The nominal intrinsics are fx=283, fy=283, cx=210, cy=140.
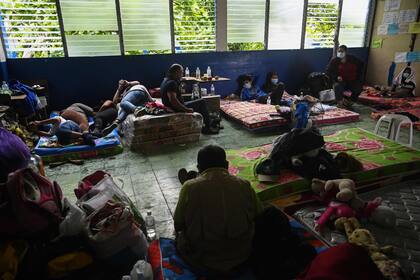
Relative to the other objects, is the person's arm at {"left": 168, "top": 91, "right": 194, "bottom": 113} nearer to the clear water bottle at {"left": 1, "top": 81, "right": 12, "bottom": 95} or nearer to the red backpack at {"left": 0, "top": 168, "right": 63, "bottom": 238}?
the clear water bottle at {"left": 1, "top": 81, "right": 12, "bottom": 95}

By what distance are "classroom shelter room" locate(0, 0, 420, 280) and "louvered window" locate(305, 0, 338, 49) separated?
1.7 inches

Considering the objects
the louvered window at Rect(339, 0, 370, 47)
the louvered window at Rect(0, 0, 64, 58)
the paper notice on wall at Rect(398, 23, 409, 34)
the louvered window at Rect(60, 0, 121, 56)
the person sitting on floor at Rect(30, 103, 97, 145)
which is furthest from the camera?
the louvered window at Rect(339, 0, 370, 47)

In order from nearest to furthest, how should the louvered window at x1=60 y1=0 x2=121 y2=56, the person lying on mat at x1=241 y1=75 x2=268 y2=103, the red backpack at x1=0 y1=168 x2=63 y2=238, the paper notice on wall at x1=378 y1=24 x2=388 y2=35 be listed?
the red backpack at x1=0 y1=168 x2=63 y2=238 < the louvered window at x1=60 y1=0 x2=121 y2=56 < the person lying on mat at x1=241 y1=75 x2=268 y2=103 < the paper notice on wall at x1=378 y1=24 x2=388 y2=35

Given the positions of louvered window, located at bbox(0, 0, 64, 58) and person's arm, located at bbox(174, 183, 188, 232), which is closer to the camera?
person's arm, located at bbox(174, 183, 188, 232)

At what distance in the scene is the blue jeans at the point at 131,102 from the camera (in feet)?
15.9

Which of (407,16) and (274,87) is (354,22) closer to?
(407,16)

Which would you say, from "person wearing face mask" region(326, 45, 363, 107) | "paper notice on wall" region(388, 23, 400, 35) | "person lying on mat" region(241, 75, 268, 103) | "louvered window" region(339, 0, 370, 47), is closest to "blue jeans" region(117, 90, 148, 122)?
"person lying on mat" region(241, 75, 268, 103)

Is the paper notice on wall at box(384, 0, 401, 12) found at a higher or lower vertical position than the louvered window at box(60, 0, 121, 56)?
higher

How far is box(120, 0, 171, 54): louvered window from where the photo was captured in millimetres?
6008

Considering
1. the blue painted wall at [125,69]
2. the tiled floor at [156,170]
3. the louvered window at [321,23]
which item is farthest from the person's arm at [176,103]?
the louvered window at [321,23]

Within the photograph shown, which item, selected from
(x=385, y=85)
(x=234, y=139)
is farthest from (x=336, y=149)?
(x=385, y=85)

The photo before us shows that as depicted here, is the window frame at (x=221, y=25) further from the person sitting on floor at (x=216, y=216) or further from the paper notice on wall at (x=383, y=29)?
the person sitting on floor at (x=216, y=216)

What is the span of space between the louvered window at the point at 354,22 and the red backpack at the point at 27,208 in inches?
334

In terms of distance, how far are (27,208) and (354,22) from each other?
8.97m
